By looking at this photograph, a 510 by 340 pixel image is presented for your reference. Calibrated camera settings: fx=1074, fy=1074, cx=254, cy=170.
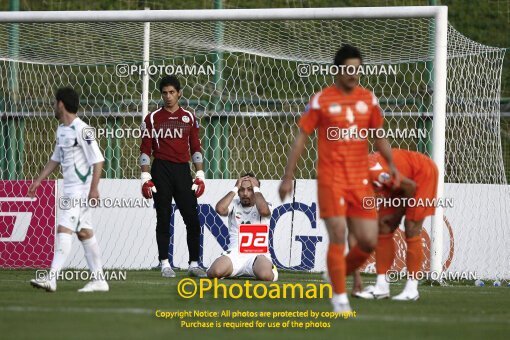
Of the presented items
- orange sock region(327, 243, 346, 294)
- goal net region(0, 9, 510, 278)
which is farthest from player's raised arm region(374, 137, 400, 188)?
goal net region(0, 9, 510, 278)

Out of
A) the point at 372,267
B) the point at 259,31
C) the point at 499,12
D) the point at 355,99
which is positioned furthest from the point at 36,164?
the point at 499,12

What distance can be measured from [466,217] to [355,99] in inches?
220

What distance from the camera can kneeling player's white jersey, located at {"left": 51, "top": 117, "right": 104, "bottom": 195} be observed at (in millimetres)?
9219

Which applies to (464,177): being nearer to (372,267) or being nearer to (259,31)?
(372,267)

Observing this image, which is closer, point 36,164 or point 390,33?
point 390,33

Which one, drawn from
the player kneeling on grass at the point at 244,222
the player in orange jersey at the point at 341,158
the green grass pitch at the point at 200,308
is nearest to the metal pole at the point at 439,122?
the green grass pitch at the point at 200,308

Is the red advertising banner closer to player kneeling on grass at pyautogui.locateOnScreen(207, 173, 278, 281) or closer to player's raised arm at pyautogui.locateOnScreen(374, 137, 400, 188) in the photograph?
player kneeling on grass at pyautogui.locateOnScreen(207, 173, 278, 281)

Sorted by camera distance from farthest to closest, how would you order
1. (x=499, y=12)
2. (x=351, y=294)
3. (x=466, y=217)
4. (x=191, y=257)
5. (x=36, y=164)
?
1. (x=499, y=12)
2. (x=36, y=164)
3. (x=466, y=217)
4. (x=191, y=257)
5. (x=351, y=294)

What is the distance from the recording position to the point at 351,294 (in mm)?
9312

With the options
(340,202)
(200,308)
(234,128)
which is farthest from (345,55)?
(234,128)

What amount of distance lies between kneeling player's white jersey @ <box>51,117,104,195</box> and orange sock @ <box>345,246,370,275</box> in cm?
240

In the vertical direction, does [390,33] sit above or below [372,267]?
above

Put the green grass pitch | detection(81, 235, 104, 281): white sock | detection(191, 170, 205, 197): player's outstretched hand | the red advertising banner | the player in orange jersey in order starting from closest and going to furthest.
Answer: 1. the green grass pitch
2. the player in orange jersey
3. detection(81, 235, 104, 281): white sock
4. detection(191, 170, 205, 197): player's outstretched hand
5. the red advertising banner

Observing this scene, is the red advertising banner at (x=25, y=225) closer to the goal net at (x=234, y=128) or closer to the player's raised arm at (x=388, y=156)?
the goal net at (x=234, y=128)
